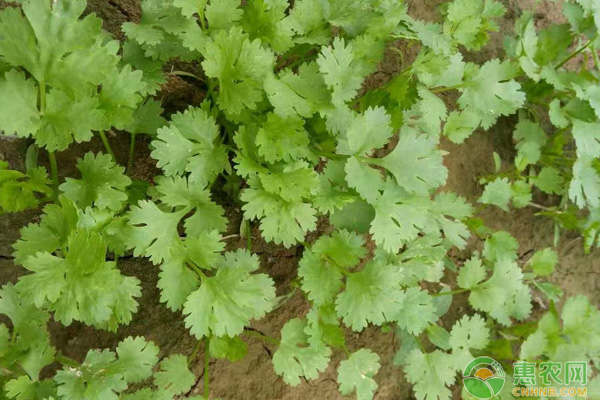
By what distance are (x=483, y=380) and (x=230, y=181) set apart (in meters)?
1.37

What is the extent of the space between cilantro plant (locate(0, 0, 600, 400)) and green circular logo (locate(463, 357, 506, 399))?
0.55ft

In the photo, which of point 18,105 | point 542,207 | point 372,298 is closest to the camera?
point 18,105

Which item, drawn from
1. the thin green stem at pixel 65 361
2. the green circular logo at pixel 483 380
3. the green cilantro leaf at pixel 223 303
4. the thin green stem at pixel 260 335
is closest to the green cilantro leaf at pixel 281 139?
the green cilantro leaf at pixel 223 303

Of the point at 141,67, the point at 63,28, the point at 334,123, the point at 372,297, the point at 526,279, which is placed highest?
the point at 63,28

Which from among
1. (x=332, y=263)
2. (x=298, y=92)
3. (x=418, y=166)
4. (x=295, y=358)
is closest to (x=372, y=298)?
(x=332, y=263)

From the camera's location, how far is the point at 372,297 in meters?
1.78

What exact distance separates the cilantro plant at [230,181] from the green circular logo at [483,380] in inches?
6.6

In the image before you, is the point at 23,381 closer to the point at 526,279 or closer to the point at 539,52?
the point at 526,279

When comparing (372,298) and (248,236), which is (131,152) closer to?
(248,236)

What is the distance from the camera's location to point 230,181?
6.35 feet

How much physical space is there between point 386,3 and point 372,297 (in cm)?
99

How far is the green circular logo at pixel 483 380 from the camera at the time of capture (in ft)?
7.54

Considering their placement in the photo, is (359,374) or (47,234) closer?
(47,234)

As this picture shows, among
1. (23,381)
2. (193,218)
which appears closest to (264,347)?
(193,218)
